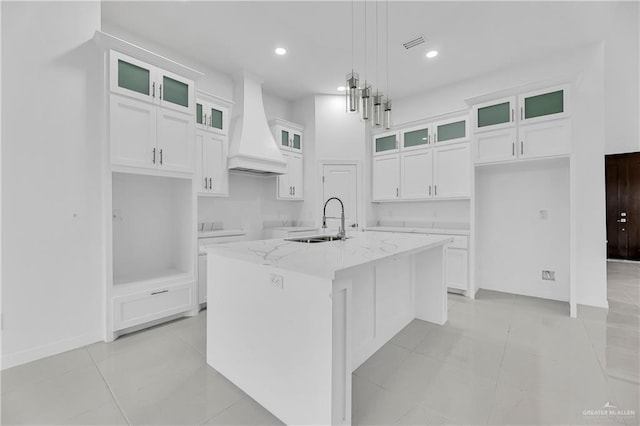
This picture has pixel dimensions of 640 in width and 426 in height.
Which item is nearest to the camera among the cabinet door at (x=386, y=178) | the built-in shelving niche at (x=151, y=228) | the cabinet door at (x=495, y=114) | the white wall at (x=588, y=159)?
the built-in shelving niche at (x=151, y=228)

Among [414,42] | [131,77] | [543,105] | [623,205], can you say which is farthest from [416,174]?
[623,205]

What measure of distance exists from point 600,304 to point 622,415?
7.98 ft

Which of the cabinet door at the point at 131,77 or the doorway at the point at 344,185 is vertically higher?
the cabinet door at the point at 131,77

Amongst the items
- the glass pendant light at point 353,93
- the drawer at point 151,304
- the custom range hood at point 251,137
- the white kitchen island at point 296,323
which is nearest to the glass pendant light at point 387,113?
the glass pendant light at point 353,93

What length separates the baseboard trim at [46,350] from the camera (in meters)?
2.09

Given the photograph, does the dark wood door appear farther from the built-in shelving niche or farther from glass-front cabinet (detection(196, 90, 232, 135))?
the built-in shelving niche

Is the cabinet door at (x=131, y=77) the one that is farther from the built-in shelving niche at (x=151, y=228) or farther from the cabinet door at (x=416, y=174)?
the cabinet door at (x=416, y=174)

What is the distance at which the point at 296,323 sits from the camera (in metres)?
1.48

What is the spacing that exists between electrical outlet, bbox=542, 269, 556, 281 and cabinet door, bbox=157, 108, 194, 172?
4749 millimetres

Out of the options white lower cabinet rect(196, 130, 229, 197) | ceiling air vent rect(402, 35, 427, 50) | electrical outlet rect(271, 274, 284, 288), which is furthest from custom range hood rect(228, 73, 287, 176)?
electrical outlet rect(271, 274, 284, 288)

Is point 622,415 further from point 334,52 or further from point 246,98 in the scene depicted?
point 246,98

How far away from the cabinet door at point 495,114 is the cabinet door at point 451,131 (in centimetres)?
22

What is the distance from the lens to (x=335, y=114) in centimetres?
496

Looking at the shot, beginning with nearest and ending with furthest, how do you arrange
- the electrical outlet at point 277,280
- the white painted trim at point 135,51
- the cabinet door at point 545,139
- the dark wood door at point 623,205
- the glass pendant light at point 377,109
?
the electrical outlet at point 277,280
the glass pendant light at point 377,109
the white painted trim at point 135,51
the cabinet door at point 545,139
the dark wood door at point 623,205
